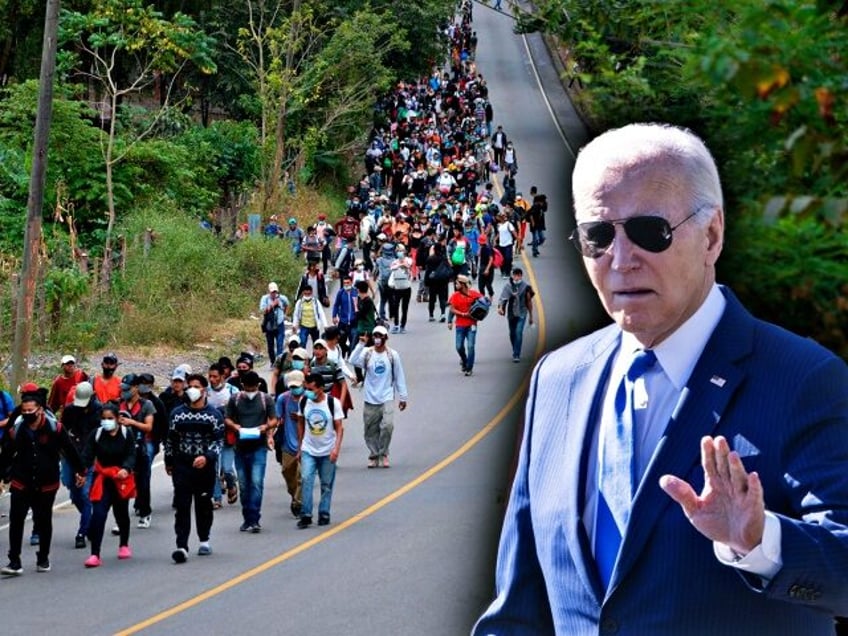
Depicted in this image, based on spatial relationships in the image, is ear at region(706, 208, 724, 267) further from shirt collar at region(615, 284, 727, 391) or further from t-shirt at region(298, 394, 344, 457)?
t-shirt at region(298, 394, 344, 457)

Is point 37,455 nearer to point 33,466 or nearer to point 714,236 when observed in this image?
point 33,466

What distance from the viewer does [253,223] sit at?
39375 millimetres

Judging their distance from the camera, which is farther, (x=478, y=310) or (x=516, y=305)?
(x=516, y=305)

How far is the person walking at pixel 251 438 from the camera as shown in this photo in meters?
17.6

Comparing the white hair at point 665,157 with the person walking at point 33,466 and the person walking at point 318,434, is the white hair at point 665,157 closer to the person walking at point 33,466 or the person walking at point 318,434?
the person walking at point 33,466

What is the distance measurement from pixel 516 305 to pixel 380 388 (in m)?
7.14

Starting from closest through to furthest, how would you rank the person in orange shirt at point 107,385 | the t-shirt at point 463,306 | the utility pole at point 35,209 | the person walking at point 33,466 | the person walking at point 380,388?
the person walking at point 33,466, the person in orange shirt at point 107,385, the person walking at point 380,388, the utility pole at point 35,209, the t-shirt at point 463,306

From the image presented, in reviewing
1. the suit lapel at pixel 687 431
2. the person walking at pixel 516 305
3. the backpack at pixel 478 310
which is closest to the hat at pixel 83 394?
the person walking at pixel 516 305

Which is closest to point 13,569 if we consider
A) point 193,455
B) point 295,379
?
point 193,455

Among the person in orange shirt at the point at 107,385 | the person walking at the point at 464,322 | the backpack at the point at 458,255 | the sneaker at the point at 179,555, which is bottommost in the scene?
the sneaker at the point at 179,555

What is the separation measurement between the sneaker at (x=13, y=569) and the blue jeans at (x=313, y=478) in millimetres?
2881

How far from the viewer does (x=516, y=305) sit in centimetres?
2755

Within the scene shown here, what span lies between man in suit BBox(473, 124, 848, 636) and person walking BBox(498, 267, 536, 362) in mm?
22742

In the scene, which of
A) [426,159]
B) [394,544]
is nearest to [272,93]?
[426,159]
